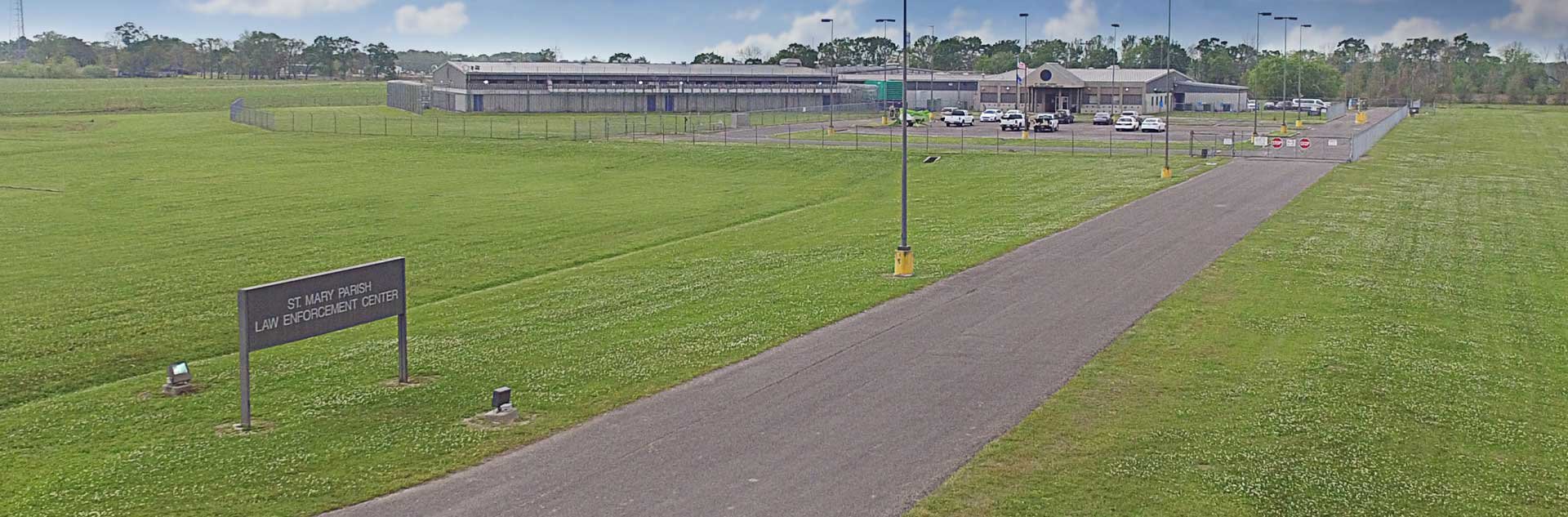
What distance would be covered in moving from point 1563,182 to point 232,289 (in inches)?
1975

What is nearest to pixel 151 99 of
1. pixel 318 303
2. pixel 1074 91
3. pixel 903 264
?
pixel 1074 91

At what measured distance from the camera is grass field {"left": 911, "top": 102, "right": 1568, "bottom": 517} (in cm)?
1333

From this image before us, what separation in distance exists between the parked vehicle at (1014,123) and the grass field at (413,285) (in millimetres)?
29897

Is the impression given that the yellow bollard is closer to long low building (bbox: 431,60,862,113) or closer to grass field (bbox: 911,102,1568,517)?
grass field (bbox: 911,102,1568,517)

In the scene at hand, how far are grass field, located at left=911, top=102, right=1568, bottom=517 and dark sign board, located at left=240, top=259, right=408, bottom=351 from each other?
25.8ft

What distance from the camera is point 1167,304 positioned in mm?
23734

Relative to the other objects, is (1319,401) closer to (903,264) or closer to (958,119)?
(903,264)

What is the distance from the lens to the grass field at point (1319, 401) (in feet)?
43.7

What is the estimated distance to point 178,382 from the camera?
17641 mm

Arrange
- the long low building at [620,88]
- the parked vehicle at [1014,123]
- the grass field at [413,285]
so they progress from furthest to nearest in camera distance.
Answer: the long low building at [620,88] → the parked vehicle at [1014,123] → the grass field at [413,285]

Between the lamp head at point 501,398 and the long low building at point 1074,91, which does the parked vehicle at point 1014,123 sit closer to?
the long low building at point 1074,91

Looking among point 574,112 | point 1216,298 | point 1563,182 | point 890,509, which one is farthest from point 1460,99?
point 890,509

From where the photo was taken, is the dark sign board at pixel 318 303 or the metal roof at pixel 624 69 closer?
the dark sign board at pixel 318 303

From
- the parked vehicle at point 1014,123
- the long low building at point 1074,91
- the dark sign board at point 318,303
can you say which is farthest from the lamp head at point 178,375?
the long low building at point 1074,91
